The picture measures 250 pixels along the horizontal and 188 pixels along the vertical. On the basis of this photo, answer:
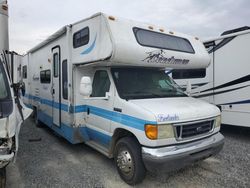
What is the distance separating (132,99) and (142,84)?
664mm

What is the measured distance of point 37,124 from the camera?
29.3ft

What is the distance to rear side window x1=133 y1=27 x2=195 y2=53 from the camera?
4719 millimetres

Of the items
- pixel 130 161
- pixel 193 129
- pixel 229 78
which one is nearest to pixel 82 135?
pixel 130 161

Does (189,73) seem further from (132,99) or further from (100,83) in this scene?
(132,99)

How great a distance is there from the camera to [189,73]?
8.38 m

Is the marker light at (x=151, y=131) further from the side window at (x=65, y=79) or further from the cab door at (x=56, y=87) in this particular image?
the cab door at (x=56, y=87)

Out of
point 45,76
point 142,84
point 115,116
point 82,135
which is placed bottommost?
point 82,135

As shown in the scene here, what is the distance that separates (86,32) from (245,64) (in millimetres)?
4577

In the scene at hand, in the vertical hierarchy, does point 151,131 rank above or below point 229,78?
below

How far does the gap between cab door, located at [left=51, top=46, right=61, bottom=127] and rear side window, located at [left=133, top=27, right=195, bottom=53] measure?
2.62 metres


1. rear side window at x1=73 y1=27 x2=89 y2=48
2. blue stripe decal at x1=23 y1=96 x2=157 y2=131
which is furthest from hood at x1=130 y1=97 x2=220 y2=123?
rear side window at x1=73 y1=27 x2=89 y2=48

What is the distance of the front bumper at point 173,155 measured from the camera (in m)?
3.77

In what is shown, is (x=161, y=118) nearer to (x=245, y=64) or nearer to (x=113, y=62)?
(x=113, y=62)

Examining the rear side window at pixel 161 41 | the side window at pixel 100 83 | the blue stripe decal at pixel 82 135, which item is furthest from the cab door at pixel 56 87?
the rear side window at pixel 161 41
